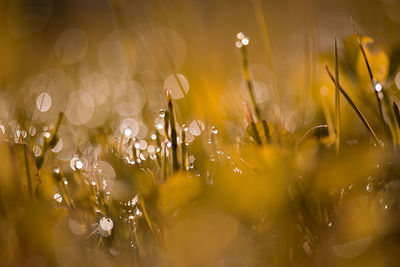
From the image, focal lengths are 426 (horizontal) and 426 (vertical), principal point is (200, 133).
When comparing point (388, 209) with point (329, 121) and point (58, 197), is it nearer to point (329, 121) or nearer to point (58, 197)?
point (329, 121)

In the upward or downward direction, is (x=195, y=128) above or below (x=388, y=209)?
above

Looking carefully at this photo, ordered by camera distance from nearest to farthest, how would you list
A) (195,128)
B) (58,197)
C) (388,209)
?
(388,209) < (58,197) < (195,128)

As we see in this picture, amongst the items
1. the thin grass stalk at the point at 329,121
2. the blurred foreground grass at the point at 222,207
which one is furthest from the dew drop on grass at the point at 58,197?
the thin grass stalk at the point at 329,121

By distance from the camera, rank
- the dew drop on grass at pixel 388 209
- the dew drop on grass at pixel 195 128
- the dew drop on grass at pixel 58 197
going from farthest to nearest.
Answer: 1. the dew drop on grass at pixel 195 128
2. the dew drop on grass at pixel 58 197
3. the dew drop on grass at pixel 388 209

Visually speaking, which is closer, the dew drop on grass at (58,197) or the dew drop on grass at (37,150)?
the dew drop on grass at (58,197)

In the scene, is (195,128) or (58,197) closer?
(58,197)

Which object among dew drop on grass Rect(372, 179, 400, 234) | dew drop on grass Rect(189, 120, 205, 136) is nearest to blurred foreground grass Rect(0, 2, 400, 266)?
dew drop on grass Rect(372, 179, 400, 234)

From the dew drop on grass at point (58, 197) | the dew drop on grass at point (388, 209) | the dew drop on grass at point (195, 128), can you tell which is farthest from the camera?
the dew drop on grass at point (195, 128)

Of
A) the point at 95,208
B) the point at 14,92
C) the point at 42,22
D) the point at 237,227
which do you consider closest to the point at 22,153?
the point at 95,208

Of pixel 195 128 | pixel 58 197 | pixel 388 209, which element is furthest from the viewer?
pixel 195 128

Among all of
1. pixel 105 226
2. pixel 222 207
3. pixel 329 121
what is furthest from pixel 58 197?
pixel 329 121

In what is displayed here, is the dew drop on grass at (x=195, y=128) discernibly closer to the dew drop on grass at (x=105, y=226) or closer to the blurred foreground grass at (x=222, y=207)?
the blurred foreground grass at (x=222, y=207)
